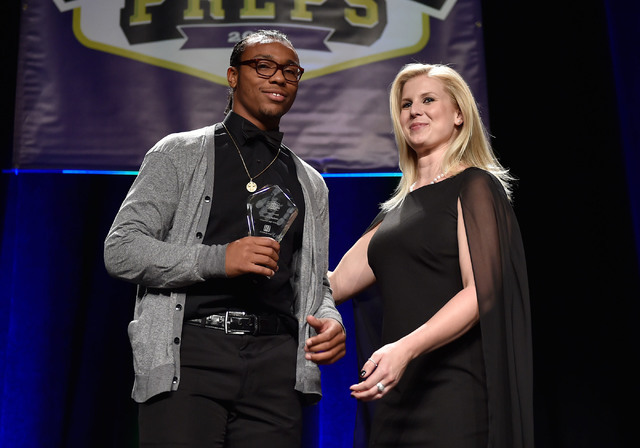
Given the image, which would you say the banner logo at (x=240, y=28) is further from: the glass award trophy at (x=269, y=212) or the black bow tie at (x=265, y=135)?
the glass award trophy at (x=269, y=212)

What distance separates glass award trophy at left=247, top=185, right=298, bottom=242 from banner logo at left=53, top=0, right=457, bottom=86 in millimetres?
1599

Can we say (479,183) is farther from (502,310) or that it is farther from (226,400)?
(226,400)

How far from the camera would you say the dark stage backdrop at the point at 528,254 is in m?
3.08

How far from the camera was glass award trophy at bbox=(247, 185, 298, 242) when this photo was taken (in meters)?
1.66

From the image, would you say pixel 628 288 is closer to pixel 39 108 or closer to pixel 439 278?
pixel 439 278

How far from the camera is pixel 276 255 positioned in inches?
63.3

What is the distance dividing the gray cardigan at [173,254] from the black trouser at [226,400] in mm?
35

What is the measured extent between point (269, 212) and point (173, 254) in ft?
0.80

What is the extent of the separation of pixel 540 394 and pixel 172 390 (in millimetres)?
2191

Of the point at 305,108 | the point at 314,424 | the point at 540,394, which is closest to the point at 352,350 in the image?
the point at 314,424

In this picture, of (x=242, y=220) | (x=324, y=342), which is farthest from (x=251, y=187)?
(x=324, y=342)

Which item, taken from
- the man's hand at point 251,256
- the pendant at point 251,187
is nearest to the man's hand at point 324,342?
the man's hand at point 251,256

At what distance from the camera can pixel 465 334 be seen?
1945 millimetres

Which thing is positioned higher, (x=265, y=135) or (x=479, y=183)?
(x=265, y=135)
